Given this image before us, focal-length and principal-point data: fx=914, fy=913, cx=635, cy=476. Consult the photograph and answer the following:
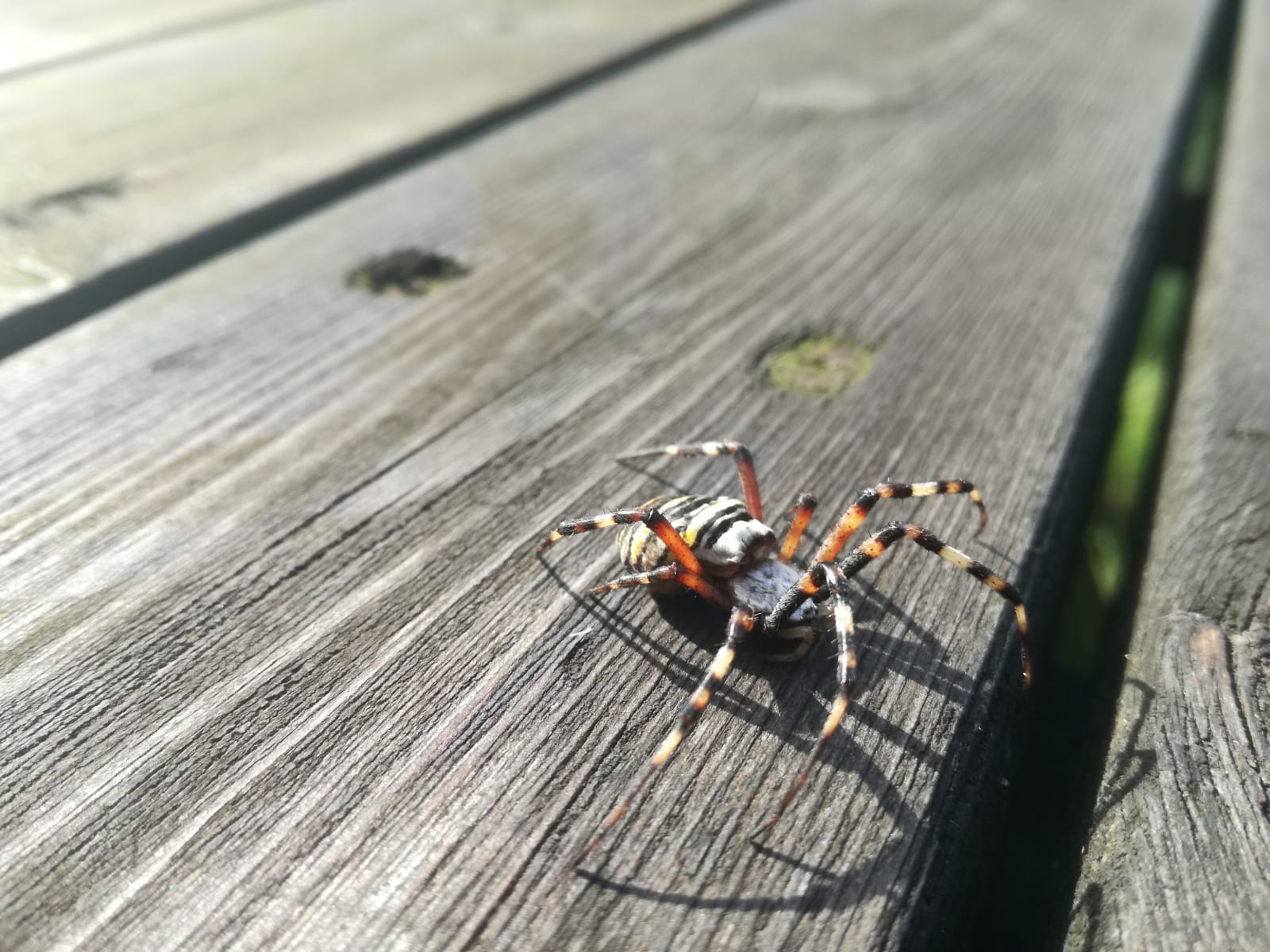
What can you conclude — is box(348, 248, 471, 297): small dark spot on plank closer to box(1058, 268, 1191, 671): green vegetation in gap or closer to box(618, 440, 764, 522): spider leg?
box(618, 440, 764, 522): spider leg

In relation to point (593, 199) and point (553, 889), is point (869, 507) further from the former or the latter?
point (593, 199)

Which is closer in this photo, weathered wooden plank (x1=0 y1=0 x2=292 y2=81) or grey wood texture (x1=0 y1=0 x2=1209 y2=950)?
grey wood texture (x1=0 y1=0 x2=1209 y2=950)

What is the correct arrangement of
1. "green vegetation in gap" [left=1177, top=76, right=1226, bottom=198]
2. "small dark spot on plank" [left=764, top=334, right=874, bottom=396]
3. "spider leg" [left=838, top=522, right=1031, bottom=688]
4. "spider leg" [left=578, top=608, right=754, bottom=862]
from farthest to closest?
"green vegetation in gap" [left=1177, top=76, right=1226, bottom=198] → "small dark spot on plank" [left=764, top=334, right=874, bottom=396] → "spider leg" [left=838, top=522, right=1031, bottom=688] → "spider leg" [left=578, top=608, right=754, bottom=862]

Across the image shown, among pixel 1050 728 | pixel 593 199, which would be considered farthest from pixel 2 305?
pixel 1050 728

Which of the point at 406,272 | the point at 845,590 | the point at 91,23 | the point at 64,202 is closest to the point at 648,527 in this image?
the point at 845,590

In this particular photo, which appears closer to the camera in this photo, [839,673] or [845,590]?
[839,673]

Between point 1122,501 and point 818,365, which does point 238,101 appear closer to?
point 818,365

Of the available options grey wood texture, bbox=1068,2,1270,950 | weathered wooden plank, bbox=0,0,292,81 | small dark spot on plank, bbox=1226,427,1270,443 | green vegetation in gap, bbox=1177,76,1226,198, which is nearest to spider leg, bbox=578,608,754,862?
grey wood texture, bbox=1068,2,1270,950
